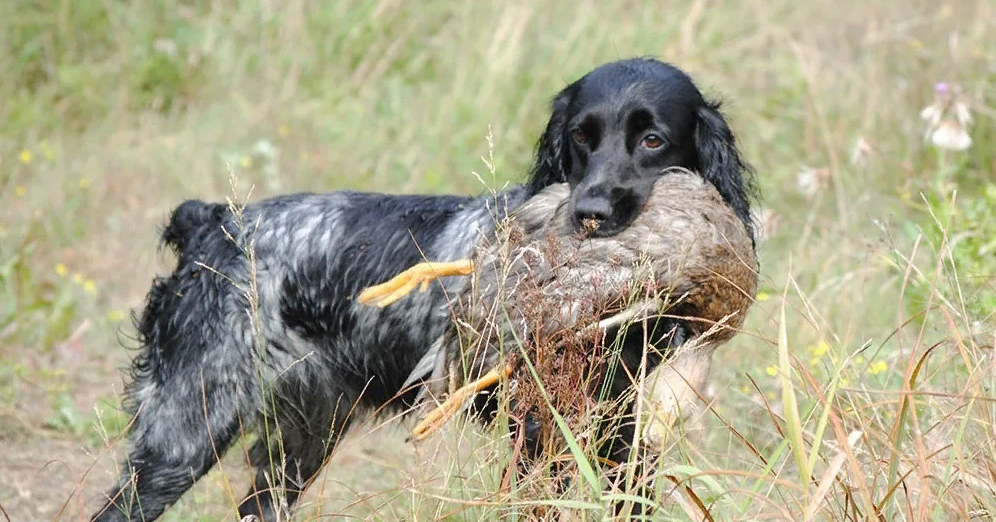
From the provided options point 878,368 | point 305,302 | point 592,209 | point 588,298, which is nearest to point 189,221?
point 305,302

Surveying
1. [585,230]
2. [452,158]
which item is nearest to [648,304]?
[585,230]

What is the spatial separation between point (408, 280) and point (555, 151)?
3.22ft

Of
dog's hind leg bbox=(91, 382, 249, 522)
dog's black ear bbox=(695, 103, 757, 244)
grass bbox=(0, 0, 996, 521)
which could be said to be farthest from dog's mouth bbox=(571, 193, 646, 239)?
grass bbox=(0, 0, 996, 521)

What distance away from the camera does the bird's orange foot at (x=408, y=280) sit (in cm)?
314

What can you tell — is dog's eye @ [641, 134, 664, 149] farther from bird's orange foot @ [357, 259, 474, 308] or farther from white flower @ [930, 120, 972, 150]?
white flower @ [930, 120, 972, 150]

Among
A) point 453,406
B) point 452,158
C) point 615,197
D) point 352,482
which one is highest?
point 615,197

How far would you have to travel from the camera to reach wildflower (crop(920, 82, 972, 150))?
200 inches

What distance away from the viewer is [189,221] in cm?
425

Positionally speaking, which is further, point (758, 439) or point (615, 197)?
point (758, 439)

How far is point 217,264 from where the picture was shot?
410cm

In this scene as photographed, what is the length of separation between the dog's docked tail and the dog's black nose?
1355 millimetres

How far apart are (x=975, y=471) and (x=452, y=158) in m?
5.01

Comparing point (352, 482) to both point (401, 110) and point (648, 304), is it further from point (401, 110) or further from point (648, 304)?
point (401, 110)

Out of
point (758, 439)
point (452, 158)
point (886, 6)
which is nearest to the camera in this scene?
point (758, 439)
